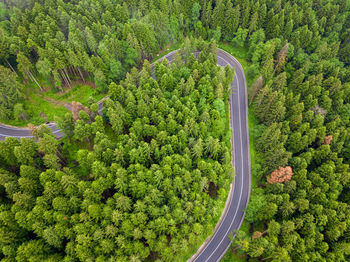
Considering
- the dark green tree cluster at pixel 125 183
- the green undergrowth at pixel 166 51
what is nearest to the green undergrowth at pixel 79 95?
the dark green tree cluster at pixel 125 183

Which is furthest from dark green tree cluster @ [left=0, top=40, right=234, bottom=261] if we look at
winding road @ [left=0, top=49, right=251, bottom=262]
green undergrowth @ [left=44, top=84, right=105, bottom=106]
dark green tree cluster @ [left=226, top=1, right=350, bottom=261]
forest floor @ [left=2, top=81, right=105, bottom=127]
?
green undergrowth @ [left=44, top=84, right=105, bottom=106]

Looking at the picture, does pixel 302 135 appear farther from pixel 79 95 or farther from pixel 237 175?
pixel 79 95

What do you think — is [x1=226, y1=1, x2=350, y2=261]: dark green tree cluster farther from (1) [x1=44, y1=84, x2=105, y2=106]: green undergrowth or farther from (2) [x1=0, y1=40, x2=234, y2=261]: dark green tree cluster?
(1) [x1=44, y1=84, x2=105, y2=106]: green undergrowth

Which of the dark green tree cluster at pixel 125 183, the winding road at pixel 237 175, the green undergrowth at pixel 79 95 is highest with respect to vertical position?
the green undergrowth at pixel 79 95

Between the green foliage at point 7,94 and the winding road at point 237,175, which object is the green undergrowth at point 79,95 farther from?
the winding road at point 237,175

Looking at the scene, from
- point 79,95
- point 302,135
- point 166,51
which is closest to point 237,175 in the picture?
point 302,135
